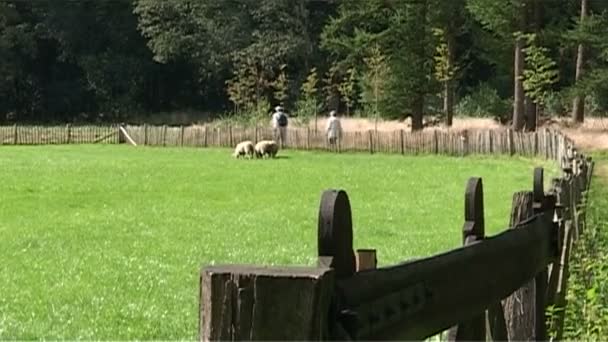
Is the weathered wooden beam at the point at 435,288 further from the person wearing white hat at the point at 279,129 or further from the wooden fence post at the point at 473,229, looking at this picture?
the person wearing white hat at the point at 279,129

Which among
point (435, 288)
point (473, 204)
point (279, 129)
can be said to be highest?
point (473, 204)

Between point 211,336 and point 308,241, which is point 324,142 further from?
point 211,336

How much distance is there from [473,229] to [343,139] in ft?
121

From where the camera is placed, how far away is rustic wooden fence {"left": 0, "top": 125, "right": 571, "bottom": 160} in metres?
35.2

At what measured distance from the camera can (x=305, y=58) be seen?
68.2m

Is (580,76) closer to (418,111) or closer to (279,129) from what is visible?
(418,111)

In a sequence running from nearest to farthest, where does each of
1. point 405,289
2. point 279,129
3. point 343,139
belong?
point 405,289
point 343,139
point 279,129

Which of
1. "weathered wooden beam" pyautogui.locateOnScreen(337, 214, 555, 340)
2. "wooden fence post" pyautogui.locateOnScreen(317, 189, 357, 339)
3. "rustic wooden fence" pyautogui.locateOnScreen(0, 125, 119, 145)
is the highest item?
"wooden fence post" pyautogui.locateOnScreen(317, 189, 357, 339)

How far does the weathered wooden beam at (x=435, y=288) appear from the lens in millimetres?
1973

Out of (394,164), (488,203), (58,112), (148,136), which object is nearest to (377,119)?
(148,136)

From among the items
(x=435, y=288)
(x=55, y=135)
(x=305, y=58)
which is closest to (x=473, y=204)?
(x=435, y=288)

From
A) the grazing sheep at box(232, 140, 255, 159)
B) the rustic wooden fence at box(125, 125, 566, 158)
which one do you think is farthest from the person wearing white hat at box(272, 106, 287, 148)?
the grazing sheep at box(232, 140, 255, 159)

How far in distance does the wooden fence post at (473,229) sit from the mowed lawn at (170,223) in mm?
1896

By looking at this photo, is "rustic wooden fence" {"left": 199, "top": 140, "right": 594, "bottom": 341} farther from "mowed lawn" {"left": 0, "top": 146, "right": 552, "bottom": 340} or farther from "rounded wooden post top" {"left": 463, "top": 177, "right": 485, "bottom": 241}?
"mowed lawn" {"left": 0, "top": 146, "right": 552, "bottom": 340}
